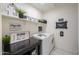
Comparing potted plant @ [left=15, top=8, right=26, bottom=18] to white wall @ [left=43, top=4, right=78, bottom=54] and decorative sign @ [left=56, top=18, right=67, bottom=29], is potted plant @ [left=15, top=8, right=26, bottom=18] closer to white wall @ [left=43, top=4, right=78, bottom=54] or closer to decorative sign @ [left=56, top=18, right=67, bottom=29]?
white wall @ [left=43, top=4, right=78, bottom=54]

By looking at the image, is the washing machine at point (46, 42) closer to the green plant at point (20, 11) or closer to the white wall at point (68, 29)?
the white wall at point (68, 29)

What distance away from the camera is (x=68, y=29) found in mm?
1791

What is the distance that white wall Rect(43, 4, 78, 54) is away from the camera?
1.77 m

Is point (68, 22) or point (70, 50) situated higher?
point (68, 22)

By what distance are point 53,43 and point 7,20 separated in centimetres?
113

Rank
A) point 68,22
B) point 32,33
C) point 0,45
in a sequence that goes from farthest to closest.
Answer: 1. point 32,33
2. point 68,22
3. point 0,45

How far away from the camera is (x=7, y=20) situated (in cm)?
145

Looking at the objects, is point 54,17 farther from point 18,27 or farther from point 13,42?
point 13,42

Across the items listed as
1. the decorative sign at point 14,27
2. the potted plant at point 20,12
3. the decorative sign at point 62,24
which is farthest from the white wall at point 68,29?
the decorative sign at point 14,27

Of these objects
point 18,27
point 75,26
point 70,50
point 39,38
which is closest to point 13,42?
point 18,27

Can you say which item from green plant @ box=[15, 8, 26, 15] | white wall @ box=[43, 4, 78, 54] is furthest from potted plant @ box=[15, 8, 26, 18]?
white wall @ box=[43, 4, 78, 54]

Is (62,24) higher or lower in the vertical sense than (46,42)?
higher

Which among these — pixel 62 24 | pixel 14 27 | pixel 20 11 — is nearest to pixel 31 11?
pixel 20 11

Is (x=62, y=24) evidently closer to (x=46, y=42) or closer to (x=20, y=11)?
(x=46, y=42)
